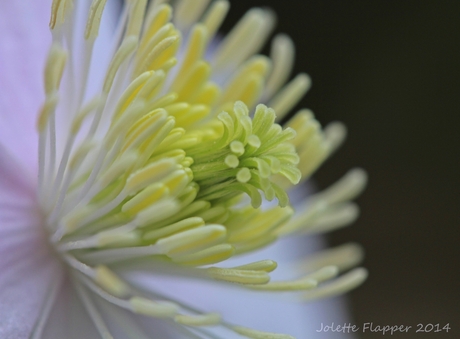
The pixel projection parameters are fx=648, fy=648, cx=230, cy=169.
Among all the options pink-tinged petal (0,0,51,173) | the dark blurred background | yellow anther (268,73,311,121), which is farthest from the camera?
the dark blurred background

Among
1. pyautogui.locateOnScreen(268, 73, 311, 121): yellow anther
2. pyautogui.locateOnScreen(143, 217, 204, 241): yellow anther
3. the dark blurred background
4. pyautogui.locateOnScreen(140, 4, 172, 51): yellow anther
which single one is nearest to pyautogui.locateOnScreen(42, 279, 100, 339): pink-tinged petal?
pyautogui.locateOnScreen(143, 217, 204, 241): yellow anther

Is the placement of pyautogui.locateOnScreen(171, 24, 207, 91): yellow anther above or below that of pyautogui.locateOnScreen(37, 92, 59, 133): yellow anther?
above

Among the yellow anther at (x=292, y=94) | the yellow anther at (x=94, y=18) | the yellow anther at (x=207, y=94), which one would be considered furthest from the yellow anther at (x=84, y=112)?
the yellow anther at (x=292, y=94)

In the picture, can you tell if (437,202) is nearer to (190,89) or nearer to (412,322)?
(412,322)

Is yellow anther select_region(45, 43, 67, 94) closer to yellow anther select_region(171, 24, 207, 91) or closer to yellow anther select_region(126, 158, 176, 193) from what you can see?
yellow anther select_region(126, 158, 176, 193)

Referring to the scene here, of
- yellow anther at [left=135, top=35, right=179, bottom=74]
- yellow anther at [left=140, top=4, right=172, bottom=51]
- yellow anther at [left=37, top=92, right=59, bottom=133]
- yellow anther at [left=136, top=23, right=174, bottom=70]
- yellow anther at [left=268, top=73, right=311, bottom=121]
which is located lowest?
yellow anther at [left=37, top=92, right=59, bottom=133]

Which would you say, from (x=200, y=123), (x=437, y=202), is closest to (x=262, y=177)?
(x=200, y=123)
